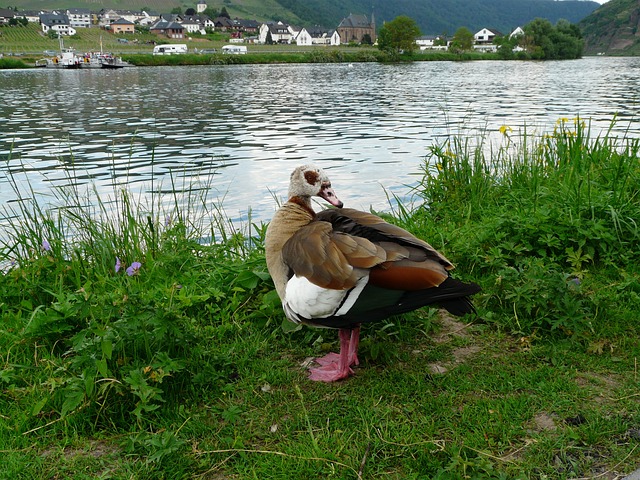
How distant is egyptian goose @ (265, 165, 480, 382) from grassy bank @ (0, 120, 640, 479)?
50cm

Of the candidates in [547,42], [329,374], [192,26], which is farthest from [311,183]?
[192,26]

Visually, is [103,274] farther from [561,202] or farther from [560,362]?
[561,202]

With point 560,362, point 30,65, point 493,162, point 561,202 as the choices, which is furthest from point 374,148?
point 30,65

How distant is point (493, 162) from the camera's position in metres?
8.33

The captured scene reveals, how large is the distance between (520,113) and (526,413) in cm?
2533

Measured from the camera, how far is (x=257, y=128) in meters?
23.8

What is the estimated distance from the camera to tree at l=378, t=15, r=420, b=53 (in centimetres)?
9681

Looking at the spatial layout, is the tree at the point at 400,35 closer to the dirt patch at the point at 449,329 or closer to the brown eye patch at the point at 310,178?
the dirt patch at the point at 449,329

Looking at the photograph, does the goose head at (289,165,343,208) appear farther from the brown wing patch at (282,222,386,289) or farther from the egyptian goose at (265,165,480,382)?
the brown wing patch at (282,222,386,289)

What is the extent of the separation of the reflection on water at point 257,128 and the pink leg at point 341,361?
109 inches

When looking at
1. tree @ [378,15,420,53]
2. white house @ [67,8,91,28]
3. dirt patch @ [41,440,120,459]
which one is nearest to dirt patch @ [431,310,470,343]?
dirt patch @ [41,440,120,459]

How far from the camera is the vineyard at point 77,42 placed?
115m

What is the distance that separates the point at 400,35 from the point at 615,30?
86118mm

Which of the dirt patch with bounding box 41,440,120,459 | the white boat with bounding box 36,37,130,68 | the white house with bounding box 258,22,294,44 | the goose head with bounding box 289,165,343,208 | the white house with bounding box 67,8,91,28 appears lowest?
the dirt patch with bounding box 41,440,120,459
